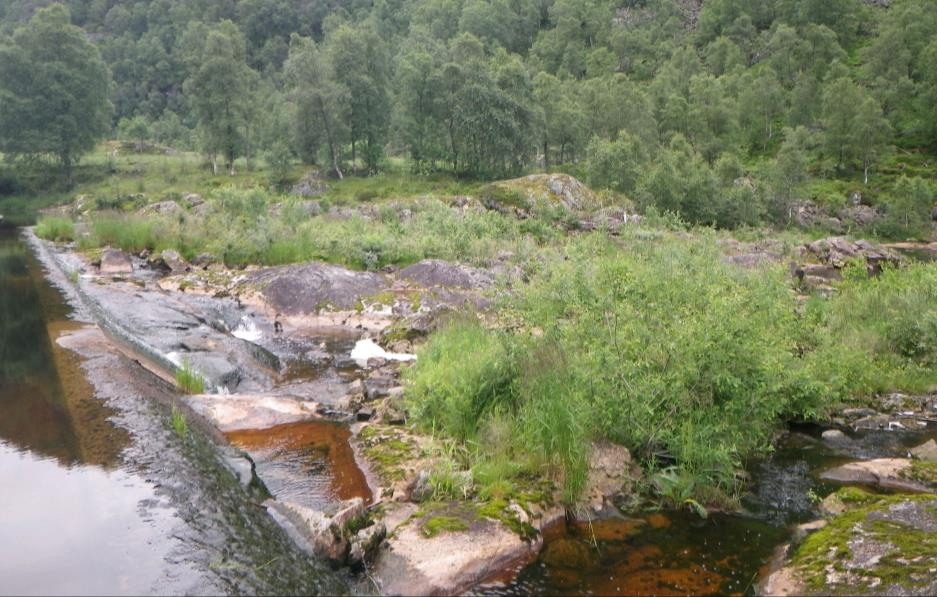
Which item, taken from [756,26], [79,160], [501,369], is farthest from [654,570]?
[756,26]

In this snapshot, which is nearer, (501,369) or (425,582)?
(425,582)

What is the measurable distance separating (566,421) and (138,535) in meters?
6.22

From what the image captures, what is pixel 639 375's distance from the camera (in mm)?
11023

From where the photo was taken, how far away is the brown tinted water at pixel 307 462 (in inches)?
421

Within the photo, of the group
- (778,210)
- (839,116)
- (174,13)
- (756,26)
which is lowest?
(778,210)

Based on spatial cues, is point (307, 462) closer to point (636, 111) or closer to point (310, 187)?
point (310, 187)

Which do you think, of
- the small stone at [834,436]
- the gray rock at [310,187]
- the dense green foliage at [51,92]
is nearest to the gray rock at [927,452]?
the small stone at [834,436]

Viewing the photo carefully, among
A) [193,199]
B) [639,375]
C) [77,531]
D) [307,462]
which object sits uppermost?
[193,199]

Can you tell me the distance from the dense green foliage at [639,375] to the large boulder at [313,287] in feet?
31.1

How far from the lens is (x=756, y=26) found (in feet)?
441

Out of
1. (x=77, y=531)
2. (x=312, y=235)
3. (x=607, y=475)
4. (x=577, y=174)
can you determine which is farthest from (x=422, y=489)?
(x=577, y=174)

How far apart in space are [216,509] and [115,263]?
25095 millimetres

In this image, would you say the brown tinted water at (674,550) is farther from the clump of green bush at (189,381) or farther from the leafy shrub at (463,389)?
the clump of green bush at (189,381)

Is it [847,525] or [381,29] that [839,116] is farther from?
[381,29]
